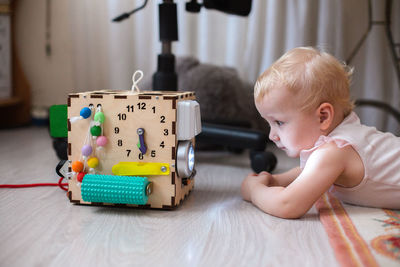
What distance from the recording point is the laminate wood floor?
0.65 meters

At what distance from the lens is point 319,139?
875 mm

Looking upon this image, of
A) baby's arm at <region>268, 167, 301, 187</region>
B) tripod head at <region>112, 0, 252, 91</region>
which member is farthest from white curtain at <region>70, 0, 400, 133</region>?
baby's arm at <region>268, 167, 301, 187</region>

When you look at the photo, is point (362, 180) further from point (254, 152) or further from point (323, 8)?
point (323, 8)

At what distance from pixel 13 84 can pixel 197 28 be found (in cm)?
103

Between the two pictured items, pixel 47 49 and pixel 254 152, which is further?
pixel 47 49

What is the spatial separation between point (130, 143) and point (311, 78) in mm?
401

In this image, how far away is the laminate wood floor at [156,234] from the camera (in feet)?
2.15

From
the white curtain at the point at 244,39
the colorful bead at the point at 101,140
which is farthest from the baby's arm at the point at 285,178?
the white curtain at the point at 244,39

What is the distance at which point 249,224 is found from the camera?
82cm

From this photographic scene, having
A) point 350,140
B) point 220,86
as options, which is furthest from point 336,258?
point 220,86

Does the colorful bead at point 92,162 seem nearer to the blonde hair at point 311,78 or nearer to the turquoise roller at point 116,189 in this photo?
the turquoise roller at point 116,189

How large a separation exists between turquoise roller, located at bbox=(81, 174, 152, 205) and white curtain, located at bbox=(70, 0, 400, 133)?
121 centimetres

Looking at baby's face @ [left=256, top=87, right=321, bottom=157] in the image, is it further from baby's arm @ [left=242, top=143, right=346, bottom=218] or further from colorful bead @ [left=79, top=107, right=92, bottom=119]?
colorful bead @ [left=79, top=107, right=92, bottom=119]

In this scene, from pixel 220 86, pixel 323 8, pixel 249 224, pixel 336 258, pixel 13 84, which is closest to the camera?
pixel 336 258
